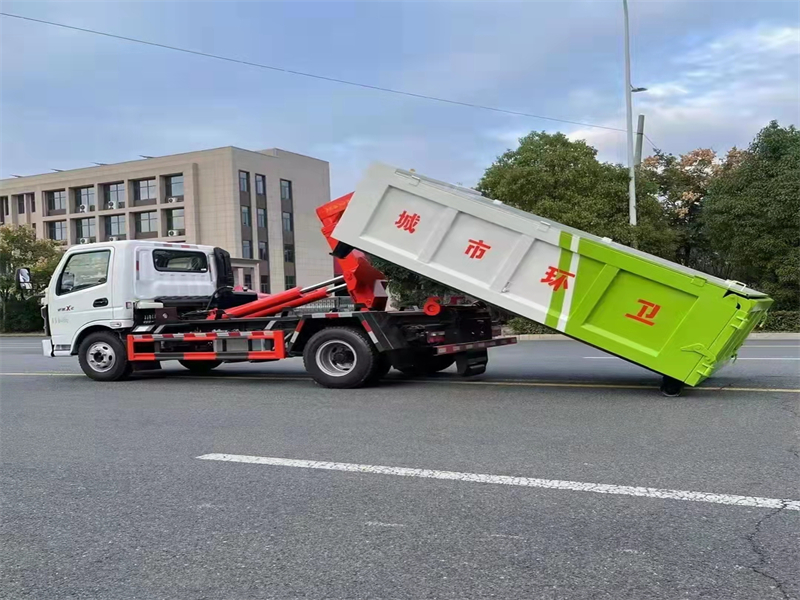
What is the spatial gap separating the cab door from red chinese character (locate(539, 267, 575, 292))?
6.85 m

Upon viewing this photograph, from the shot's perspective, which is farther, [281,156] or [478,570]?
[281,156]

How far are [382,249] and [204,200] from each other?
52.0 meters

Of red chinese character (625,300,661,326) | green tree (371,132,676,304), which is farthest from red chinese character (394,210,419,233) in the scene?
green tree (371,132,676,304)

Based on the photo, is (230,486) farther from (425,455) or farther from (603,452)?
(603,452)

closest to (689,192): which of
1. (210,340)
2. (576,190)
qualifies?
(576,190)

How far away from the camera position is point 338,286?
33.3 ft

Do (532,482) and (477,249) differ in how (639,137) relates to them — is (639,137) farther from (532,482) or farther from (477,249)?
(532,482)

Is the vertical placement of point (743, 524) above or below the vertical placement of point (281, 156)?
below

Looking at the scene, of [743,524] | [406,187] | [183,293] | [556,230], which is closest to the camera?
[743,524]

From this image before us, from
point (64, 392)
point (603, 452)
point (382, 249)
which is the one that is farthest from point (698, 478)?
point (64, 392)

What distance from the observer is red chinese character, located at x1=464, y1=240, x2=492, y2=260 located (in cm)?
846

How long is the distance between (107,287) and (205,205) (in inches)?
1923

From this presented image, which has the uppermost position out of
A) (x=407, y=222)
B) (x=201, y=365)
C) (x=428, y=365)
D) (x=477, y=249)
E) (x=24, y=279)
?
(x=407, y=222)

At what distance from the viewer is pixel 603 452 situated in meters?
5.72
